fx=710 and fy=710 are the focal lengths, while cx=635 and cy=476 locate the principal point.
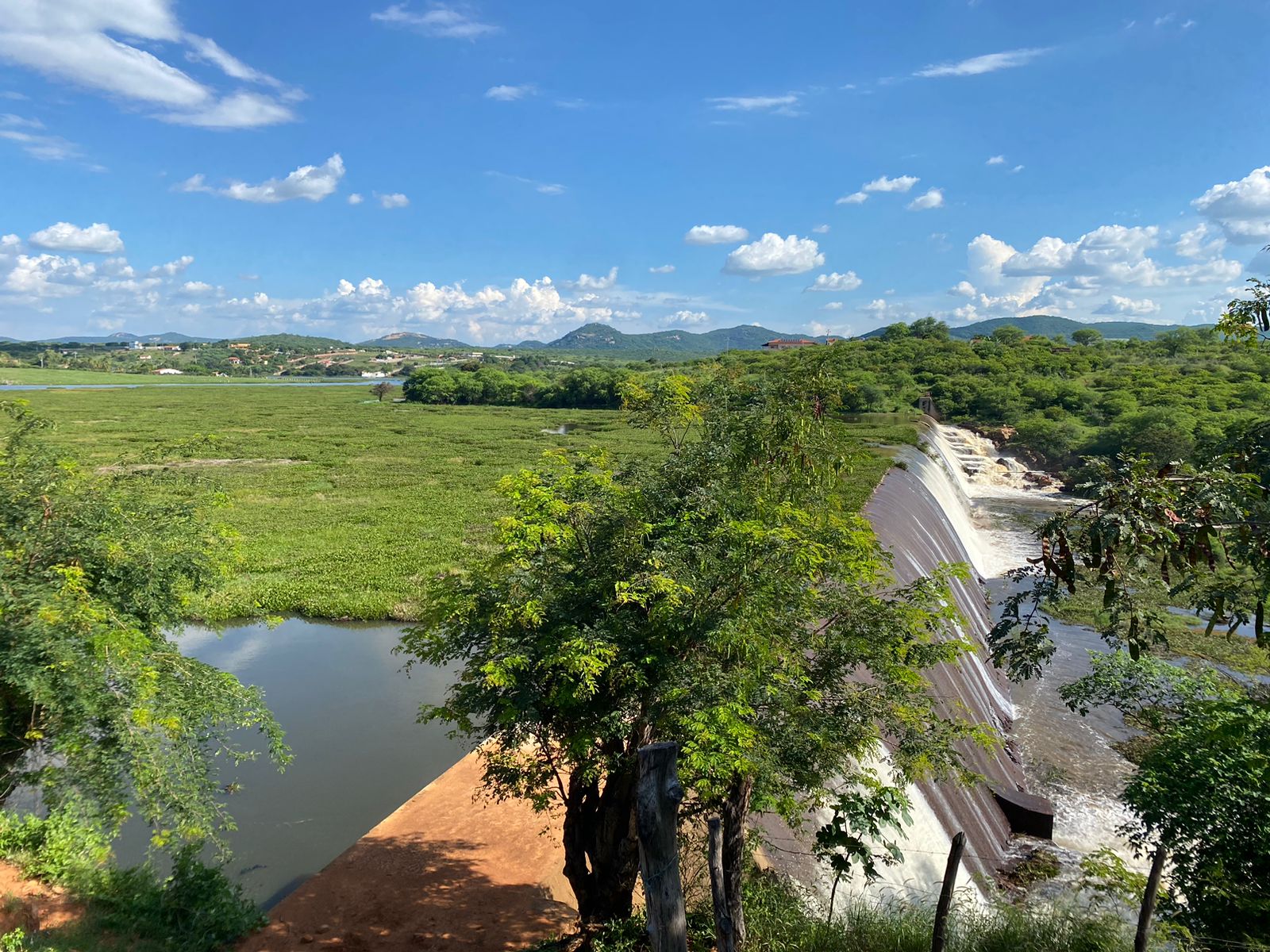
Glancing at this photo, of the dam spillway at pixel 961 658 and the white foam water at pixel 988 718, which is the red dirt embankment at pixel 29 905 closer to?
the dam spillway at pixel 961 658

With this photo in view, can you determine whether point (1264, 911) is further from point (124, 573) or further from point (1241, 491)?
point (124, 573)

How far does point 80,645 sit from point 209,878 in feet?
11.7

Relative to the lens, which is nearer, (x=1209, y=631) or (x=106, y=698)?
(x=1209, y=631)

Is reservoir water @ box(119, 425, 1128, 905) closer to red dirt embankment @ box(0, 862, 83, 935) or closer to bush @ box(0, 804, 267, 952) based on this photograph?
bush @ box(0, 804, 267, 952)

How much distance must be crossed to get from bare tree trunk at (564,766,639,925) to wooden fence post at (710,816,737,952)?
7.06 feet

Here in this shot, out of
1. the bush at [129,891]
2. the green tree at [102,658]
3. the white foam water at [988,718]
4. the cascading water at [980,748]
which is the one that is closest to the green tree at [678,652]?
the cascading water at [980,748]

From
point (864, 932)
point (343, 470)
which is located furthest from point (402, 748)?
point (343, 470)

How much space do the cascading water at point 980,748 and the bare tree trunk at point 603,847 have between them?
8.24 feet

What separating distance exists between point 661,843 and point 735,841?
2931 mm

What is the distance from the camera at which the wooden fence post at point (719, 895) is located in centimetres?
521

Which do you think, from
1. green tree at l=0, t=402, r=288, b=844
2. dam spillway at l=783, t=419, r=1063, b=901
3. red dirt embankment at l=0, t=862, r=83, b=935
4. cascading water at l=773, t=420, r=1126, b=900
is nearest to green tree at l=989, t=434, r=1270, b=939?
dam spillway at l=783, t=419, r=1063, b=901

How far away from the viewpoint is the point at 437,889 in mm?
9359

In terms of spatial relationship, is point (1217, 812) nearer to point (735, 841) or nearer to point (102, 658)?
point (735, 841)

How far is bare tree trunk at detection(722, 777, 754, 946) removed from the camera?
253 inches
